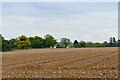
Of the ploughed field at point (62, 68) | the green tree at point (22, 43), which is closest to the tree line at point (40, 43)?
the green tree at point (22, 43)

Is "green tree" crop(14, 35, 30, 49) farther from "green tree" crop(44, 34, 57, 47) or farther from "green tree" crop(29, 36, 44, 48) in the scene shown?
"green tree" crop(44, 34, 57, 47)

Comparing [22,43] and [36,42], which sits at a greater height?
[36,42]

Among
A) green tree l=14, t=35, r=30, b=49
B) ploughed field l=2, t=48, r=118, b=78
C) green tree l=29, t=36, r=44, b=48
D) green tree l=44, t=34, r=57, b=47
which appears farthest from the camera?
green tree l=44, t=34, r=57, b=47

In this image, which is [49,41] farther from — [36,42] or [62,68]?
[62,68]

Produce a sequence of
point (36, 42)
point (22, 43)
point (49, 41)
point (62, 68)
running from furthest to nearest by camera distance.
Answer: point (49, 41), point (36, 42), point (22, 43), point (62, 68)

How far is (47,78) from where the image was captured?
12086mm

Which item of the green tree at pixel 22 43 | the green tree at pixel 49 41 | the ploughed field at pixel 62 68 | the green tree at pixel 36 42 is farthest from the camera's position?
the green tree at pixel 49 41

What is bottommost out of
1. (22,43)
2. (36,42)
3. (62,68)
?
(62,68)

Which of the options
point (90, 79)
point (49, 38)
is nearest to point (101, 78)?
point (90, 79)

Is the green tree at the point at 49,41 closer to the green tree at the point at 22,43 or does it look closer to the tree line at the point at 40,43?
the tree line at the point at 40,43

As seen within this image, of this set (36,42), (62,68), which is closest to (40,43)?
(36,42)

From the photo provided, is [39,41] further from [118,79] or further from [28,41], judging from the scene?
[118,79]

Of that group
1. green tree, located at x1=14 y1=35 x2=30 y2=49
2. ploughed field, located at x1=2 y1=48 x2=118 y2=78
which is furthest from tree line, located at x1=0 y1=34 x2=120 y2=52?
ploughed field, located at x1=2 y1=48 x2=118 y2=78

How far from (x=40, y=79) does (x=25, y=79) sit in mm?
586
